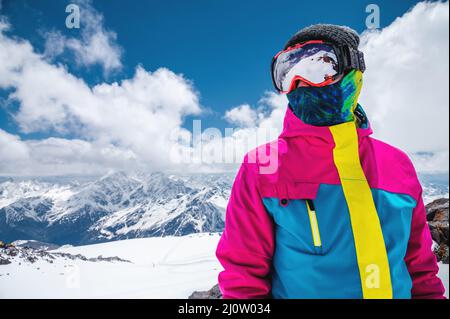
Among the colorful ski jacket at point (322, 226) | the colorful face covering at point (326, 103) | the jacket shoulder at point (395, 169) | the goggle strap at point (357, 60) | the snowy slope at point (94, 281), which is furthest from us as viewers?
the snowy slope at point (94, 281)

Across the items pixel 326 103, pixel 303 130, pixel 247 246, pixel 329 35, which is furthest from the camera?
pixel 329 35

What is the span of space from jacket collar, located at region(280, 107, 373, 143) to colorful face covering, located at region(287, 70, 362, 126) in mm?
49

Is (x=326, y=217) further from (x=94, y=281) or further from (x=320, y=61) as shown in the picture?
(x=94, y=281)

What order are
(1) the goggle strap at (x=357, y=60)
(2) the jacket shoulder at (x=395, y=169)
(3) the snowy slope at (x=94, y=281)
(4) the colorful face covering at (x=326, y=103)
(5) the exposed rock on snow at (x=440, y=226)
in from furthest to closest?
1. (3) the snowy slope at (x=94, y=281)
2. (5) the exposed rock on snow at (x=440, y=226)
3. (1) the goggle strap at (x=357, y=60)
4. (4) the colorful face covering at (x=326, y=103)
5. (2) the jacket shoulder at (x=395, y=169)

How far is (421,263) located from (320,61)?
1.74 meters

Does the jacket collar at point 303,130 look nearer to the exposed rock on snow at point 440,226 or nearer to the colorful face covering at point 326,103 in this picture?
the colorful face covering at point 326,103

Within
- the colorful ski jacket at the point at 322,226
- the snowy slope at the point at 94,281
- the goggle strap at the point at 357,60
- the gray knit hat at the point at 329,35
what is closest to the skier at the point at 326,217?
the colorful ski jacket at the point at 322,226

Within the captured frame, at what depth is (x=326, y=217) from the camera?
163 cm

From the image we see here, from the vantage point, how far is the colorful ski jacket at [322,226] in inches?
61.6

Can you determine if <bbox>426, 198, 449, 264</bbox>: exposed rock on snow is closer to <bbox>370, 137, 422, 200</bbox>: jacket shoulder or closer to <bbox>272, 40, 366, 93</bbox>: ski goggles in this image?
<bbox>370, 137, 422, 200</bbox>: jacket shoulder

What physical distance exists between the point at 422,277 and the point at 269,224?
122cm

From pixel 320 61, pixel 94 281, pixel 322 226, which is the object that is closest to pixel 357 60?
pixel 320 61
